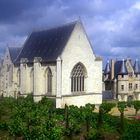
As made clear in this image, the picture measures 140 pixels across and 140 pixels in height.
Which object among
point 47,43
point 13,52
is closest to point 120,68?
point 47,43

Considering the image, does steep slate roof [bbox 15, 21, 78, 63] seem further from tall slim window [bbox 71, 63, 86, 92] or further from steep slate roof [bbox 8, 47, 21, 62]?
tall slim window [bbox 71, 63, 86, 92]

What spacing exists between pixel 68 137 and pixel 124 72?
34791 millimetres

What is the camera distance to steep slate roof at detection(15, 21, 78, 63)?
4372cm

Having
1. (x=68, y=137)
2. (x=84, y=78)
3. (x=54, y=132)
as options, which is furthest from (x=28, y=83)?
(x=54, y=132)

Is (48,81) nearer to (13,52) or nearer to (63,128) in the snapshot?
(13,52)

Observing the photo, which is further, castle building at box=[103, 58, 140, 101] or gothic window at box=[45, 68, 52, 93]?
castle building at box=[103, 58, 140, 101]

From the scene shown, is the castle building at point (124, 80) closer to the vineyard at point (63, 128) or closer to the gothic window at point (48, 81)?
the gothic window at point (48, 81)

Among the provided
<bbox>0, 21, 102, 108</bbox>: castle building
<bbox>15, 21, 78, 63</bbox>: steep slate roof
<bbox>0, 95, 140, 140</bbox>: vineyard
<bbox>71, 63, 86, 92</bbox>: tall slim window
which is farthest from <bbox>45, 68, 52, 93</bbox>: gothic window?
<bbox>0, 95, 140, 140</bbox>: vineyard

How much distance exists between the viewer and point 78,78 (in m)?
45.1

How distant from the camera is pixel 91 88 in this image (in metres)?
46.2

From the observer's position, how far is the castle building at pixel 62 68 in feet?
141

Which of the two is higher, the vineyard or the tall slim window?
the tall slim window

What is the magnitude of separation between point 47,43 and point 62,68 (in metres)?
5.19

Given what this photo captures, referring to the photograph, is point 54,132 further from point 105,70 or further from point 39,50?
point 105,70
